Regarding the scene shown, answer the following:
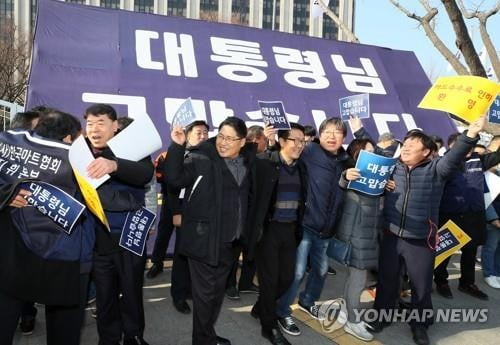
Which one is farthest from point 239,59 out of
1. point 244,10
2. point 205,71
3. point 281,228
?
point 244,10

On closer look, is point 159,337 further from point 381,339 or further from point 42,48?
point 42,48

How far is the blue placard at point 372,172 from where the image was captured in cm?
346

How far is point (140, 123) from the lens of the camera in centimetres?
251

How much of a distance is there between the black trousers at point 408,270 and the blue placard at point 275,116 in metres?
1.48

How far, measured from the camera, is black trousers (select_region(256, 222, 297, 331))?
349 centimetres

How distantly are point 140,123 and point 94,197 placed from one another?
550 millimetres

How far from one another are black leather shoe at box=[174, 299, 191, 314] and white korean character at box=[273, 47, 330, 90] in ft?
15.8

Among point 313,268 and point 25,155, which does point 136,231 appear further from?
point 313,268

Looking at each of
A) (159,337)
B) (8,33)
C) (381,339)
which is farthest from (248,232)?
(8,33)

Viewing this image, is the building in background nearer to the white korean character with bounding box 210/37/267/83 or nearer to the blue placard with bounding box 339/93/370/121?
the white korean character with bounding box 210/37/267/83

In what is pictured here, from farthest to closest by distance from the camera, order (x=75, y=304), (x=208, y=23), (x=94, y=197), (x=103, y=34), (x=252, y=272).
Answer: (x=208, y=23)
(x=103, y=34)
(x=252, y=272)
(x=75, y=304)
(x=94, y=197)

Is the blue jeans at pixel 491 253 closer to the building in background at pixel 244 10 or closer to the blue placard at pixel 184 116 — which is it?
the blue placard at pixel 184 116

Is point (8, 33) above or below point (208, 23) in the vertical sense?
above

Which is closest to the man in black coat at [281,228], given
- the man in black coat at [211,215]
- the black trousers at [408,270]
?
the man in black coat at [211,215]
